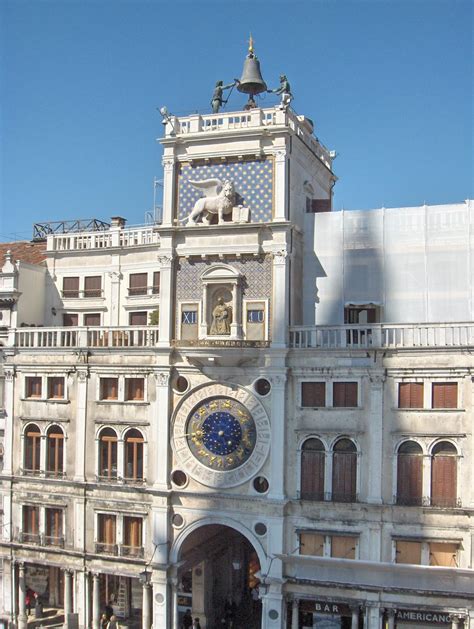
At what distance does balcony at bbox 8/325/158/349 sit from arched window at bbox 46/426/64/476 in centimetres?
455

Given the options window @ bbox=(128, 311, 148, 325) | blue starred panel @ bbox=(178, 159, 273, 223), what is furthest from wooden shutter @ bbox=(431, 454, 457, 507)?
window @ bbox=(128, 311, 148, 325)

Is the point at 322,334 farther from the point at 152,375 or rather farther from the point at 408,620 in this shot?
the point at 408,620

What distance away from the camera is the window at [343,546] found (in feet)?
109

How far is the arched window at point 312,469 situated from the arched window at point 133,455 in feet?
27.6

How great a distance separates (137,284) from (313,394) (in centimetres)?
1381

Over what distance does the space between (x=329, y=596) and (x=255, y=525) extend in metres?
4.52

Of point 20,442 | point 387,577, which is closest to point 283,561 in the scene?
point 387,577

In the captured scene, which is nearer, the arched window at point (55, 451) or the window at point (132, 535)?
the window at point (132, 535)

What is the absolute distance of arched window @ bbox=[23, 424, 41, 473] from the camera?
131 ft

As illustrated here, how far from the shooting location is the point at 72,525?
38.4 metres

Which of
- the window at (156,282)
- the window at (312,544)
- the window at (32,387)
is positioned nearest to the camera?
the window at (312,544)

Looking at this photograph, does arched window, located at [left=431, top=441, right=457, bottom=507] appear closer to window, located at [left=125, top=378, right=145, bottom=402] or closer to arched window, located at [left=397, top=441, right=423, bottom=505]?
arched window, located at [left=397, top=441, right=423, bottom=505]

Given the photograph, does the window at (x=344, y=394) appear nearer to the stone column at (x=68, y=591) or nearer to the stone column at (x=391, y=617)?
the stone column at (x=391, y=617)

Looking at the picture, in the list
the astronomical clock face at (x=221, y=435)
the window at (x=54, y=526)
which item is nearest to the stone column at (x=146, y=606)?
the window at (x=54, y=526)
